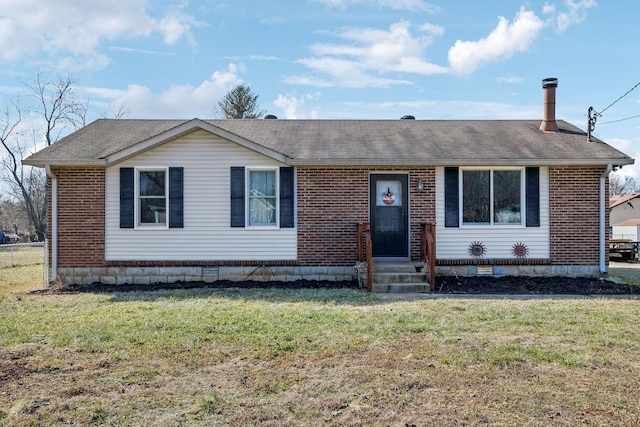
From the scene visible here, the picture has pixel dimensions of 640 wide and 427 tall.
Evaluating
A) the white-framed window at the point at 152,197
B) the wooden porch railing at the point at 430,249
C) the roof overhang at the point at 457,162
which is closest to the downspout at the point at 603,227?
the roof overhang at the point at 457,162

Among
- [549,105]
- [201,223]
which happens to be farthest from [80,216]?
[549,105]

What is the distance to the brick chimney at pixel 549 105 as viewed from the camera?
13227 mm

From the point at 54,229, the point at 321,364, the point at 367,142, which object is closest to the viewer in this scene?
the point at 321,364

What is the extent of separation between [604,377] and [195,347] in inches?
163

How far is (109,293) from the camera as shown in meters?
10.2

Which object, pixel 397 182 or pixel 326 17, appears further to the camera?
pixel 326 17

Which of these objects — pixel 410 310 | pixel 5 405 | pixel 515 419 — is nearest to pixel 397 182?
pixel 410 310

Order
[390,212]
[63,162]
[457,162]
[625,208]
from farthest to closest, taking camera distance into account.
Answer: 1. [625,208]
2. [390,212]
3. [457,162]
4. [63,162]

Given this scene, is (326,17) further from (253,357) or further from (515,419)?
(515,419)

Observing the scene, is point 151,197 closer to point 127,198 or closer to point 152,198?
point 152,198

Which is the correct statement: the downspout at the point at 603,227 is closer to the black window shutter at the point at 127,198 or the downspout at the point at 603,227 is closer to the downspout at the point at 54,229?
the black window shutter at the point at 127,198

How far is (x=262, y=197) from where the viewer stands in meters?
11.6

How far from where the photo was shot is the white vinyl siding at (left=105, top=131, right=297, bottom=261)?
11.5 meters

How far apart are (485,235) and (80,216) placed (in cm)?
877
